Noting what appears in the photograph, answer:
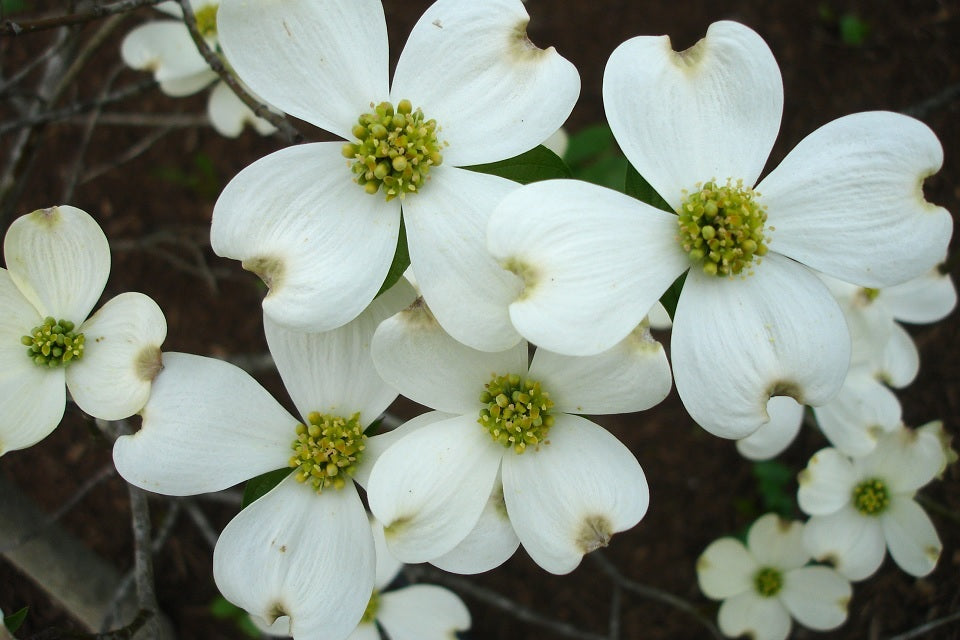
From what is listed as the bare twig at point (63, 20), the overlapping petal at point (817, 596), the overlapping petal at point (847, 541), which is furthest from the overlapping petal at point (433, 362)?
the overlapping petal at point (817, 596)

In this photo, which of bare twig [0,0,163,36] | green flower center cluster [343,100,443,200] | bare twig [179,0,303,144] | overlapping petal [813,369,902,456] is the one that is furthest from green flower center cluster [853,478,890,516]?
bare twig [0,0,163,36]

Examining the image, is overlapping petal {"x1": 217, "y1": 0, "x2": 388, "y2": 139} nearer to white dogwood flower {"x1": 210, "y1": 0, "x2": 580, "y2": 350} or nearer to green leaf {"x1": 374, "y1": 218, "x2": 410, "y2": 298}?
white dogwood flower {"x1": 210, "y1": 0, "x2": 580, "y2": 350}

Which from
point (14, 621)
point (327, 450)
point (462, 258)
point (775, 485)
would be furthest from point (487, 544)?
point (775, 485)

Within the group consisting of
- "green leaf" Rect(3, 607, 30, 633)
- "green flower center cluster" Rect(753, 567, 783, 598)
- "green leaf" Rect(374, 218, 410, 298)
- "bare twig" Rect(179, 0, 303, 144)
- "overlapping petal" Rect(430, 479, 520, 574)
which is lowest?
"green flower center cluster" Rect(753, 567, 783, 598)

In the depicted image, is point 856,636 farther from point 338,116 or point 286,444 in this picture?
point 338,116

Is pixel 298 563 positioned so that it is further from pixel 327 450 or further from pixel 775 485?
pixel 775 485

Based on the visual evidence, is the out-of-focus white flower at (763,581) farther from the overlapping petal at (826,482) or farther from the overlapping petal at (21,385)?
the overlapping petal at (21,385)
